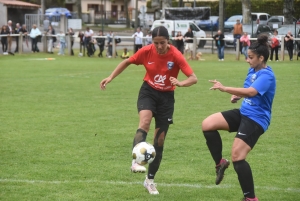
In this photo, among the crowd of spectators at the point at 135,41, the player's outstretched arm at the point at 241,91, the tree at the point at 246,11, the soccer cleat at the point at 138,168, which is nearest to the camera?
the player's outstretched arm at the point at 241,91

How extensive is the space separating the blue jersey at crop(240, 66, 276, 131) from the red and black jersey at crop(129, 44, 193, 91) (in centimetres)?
106

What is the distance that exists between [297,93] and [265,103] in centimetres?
1185

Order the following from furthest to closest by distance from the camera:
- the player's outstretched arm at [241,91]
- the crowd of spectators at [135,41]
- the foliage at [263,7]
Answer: the foliage at [263,7] → the crowd of spectators at [135,41] → the player's outstretched arm at [241,91]

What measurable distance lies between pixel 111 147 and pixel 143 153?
344 cm

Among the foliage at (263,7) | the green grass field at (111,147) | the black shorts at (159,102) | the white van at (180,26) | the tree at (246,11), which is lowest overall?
the green grass field at (111,147)

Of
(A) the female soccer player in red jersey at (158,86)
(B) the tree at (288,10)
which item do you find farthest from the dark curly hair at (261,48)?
(B) the tree at (288,10)

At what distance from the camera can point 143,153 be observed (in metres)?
6.90

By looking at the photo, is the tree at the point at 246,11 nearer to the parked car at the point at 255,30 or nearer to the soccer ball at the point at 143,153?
the parked car at the point at 255,30

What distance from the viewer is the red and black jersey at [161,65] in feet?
24.5

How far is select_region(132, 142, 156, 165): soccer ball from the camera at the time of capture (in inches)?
271

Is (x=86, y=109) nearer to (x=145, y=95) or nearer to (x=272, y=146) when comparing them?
(x=272, y=146)

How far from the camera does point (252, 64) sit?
Result: 21.4 feet

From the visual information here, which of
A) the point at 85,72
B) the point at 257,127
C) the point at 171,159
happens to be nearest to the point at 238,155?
the point at 257,127

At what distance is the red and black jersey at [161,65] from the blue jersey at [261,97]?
1064 millimetres
